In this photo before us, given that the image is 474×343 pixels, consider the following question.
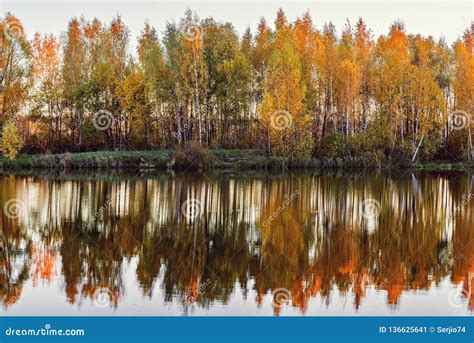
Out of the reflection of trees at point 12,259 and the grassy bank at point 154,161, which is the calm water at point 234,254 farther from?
the grassy bank at point 154,161

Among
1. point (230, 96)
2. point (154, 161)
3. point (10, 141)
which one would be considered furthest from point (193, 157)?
point (10, 141)

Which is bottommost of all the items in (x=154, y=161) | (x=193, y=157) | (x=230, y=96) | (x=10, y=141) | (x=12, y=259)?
(x=12, y=259)

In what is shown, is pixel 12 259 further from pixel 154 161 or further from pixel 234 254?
pixel 154 161

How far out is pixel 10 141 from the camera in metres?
46.9

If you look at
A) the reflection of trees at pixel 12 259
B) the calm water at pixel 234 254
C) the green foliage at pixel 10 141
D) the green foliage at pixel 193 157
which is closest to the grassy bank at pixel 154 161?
the green foliage at pixel 193 157

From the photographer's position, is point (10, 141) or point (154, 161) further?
point (154, 161)

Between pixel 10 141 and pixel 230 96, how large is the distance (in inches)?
731

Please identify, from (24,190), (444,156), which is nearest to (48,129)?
(24,190)

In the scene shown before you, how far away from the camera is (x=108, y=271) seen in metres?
13.1

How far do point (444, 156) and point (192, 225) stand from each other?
44.6m

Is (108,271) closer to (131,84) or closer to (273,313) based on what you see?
(273,313)

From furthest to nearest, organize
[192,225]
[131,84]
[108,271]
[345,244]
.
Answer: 1. [131,84]
2. [192,225]
3. [345,244]
4. [108,271]

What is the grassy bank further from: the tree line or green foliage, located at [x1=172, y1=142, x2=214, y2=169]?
the tree line

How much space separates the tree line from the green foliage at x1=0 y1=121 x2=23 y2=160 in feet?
11.9
